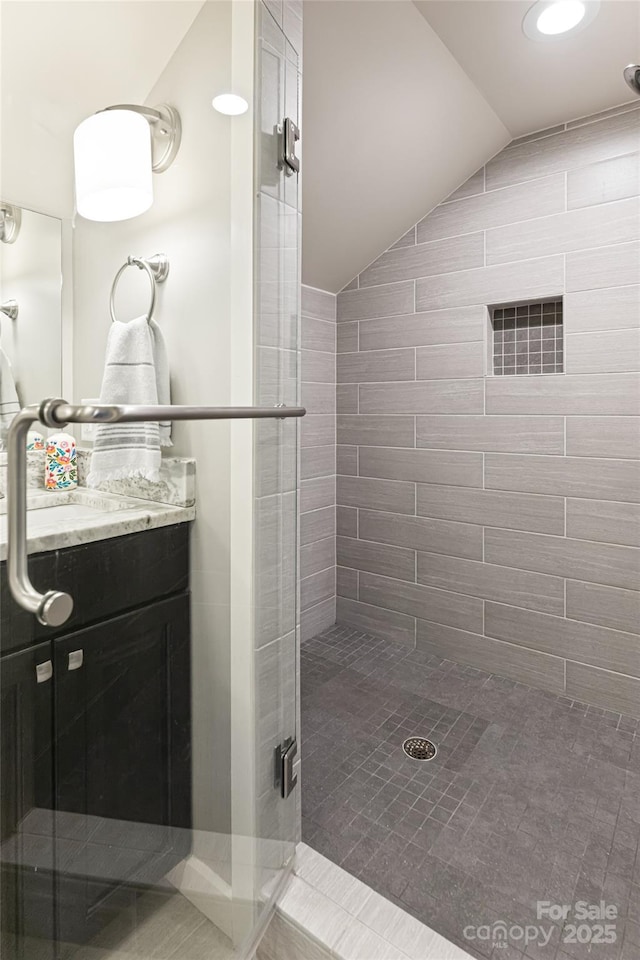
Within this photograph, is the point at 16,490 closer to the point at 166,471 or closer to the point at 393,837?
the point at 166,471

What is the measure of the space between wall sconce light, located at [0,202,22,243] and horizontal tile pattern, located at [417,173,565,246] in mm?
1965

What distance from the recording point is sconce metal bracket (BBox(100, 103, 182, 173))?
2.77ft

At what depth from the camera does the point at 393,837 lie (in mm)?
1383

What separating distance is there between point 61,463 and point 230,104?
31.3 inches

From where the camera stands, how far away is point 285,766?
47.5 inches

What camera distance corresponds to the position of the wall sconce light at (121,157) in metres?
0.75

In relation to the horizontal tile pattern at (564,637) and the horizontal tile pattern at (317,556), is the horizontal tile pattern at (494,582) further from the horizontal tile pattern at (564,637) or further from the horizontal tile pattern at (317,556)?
the horizontal tile pattern at (317,556)

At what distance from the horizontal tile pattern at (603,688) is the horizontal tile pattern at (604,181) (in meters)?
1.77

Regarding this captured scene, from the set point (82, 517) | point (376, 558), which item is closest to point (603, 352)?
point (376, 558)

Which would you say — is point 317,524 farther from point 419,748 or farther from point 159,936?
point 159,936

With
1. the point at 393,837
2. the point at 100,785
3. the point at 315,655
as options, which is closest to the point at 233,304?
the point at 100,785

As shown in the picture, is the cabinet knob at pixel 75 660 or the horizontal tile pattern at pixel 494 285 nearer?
the cabinet knob at pixel 75 660

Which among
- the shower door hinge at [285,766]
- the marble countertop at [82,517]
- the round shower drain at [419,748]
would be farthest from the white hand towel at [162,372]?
the round shower drain at [419,748]

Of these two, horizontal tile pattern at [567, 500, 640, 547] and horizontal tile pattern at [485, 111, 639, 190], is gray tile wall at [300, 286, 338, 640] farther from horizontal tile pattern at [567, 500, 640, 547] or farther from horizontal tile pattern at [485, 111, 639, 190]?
horizontal tile pattern at [567, 500, 640, 547]
